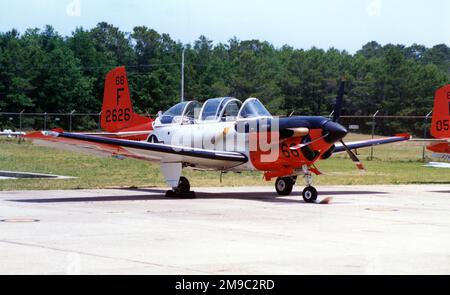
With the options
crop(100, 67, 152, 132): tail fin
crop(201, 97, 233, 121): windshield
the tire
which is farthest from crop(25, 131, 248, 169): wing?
crop(100, 67, 152, 132): tail fin

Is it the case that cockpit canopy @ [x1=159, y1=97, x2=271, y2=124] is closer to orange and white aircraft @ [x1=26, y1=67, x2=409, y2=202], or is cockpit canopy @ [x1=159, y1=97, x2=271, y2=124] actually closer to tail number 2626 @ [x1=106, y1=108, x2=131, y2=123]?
orange and white aircraft @ [x1=26, y1=67, x2=409, y2=202]

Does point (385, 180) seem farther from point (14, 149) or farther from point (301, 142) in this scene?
point (14, 149)

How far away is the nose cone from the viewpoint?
60.4 ft

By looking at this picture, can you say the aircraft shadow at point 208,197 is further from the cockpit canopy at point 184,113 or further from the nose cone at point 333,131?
the cockpit canopy at point 184,113

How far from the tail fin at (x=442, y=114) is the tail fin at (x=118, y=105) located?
9.66 meters

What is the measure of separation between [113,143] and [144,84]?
42.2 meters

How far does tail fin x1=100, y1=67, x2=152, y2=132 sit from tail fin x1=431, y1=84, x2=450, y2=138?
31.7 ft

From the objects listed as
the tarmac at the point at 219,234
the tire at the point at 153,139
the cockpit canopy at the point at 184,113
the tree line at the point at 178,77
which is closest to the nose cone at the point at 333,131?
the tarmac at the point at 219,234

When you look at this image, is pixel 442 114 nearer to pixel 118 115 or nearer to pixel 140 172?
pixel 118 115

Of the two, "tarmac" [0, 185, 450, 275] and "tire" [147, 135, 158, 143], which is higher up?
"tire" [147, 135, 158, 143]

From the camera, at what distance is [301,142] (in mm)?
18844

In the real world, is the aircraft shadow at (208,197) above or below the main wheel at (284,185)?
below

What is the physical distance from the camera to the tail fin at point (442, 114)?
26.0 m

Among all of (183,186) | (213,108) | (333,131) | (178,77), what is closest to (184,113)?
(213,108)
